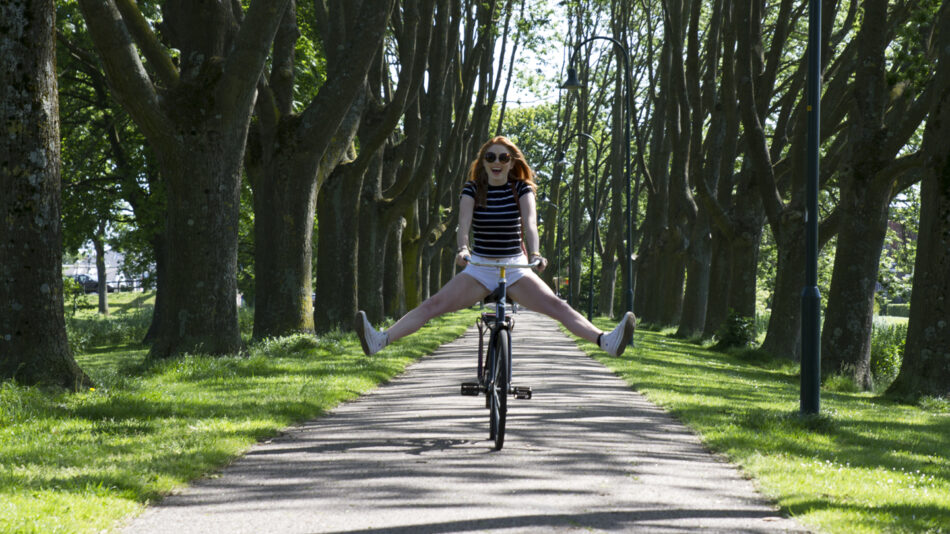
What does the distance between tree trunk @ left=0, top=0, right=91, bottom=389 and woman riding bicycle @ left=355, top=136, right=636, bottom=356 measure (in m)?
3.29

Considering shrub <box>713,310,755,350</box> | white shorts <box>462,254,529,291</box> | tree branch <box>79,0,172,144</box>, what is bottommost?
shrub <box>713,310,755,350</box>

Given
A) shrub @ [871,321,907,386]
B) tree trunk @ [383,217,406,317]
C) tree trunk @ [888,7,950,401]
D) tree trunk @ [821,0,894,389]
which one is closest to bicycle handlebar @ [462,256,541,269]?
tree trunk @ [888,7,950,401]

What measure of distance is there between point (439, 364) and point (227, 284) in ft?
12.6

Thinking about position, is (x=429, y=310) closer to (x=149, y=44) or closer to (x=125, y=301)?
(x=149, y=44)

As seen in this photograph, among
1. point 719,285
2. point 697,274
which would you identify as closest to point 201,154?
point 719,285

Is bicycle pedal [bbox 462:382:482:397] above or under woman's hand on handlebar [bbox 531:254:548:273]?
under

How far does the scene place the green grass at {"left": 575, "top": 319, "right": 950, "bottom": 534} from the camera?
5.36m

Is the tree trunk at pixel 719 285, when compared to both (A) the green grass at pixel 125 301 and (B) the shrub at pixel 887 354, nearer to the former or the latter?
(B) the shrub at pixel 887 354

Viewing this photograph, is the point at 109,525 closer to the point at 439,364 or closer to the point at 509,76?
the point at 439,364

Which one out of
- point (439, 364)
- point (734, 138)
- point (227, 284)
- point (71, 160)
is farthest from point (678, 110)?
point (71, 160)

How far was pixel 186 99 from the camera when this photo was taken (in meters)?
12.2

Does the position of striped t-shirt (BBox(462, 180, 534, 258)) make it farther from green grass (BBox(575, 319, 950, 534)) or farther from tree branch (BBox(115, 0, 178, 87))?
tree branch (BBox(115, 0, 178, 87))

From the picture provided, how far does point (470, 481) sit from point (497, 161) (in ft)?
8.15

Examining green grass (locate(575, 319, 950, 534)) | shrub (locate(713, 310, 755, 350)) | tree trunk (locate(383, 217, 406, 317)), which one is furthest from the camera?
tree trunk (locate(383, 217, 406, 317))
